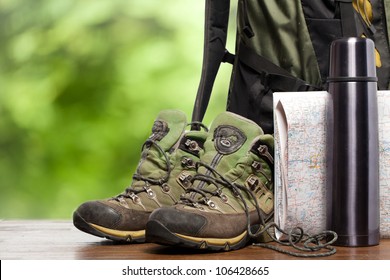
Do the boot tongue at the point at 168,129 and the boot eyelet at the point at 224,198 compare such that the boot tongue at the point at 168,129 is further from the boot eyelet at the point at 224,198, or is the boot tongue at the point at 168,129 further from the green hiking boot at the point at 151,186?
the boot eyelet at the point at 224,198

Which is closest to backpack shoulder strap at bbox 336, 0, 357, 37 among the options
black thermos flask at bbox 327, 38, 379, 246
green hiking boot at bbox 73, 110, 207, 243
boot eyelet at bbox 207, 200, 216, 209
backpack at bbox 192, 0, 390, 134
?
backpack at bbox 192, 0, 390, 134

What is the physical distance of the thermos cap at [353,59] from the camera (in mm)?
1220

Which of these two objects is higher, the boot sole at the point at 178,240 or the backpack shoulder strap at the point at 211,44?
the backpack shoulder strap at the point at 211,44

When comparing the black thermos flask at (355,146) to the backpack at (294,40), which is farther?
the backpack at (294,40)

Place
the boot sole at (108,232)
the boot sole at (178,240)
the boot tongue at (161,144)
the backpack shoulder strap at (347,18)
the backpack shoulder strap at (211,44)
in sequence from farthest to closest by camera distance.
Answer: the backpack shoulder strap at (211,44), the backpack shoulder strap at (347,18), the boot tongue at (161,144), the boot sole at (108,232), the boot sole at (178,240)

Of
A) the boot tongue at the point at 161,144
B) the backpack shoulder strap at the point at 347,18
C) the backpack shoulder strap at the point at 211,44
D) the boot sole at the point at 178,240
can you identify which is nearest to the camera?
the boot sole at the point at 178,240

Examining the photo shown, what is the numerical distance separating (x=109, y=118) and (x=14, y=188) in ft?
1.42

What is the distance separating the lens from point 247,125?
4.31ft

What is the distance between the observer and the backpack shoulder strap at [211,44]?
5.06 ft

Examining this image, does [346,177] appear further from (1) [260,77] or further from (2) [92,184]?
(2) [92,184]

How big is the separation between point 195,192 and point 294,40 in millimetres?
372

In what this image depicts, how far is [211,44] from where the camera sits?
5.08 ft

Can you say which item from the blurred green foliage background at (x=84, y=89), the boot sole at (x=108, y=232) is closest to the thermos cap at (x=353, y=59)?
the boot sole at (x=108, y=232)

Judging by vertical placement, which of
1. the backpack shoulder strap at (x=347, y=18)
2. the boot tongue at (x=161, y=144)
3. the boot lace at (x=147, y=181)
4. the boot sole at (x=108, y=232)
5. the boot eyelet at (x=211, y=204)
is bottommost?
the boot sole at (x=108, y=232)
